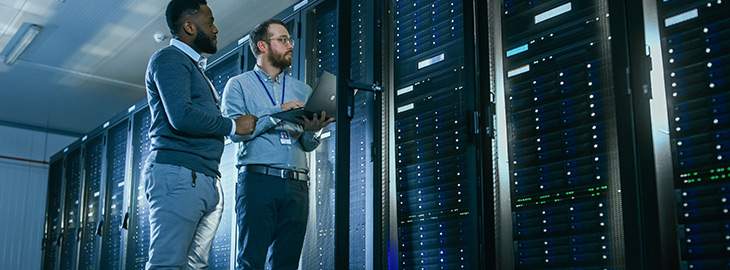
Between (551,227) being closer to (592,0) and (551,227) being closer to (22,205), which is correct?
(592,0)

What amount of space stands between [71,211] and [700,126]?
6279mm

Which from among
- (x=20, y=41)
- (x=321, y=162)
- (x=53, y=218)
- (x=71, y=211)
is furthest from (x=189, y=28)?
(x=53, y=218)

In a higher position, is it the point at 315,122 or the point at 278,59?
the point at 278,59

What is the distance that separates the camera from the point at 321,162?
3305mm

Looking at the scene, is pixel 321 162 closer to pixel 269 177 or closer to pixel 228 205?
pixel 269 177

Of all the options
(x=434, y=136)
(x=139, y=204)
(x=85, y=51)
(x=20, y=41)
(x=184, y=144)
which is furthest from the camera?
(x=85, y=51)

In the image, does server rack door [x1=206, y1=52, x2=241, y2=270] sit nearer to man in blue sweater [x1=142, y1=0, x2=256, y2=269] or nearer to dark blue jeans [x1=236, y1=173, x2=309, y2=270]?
dark blue jeans [x1=236, y1=173, x2=309, y2=270]

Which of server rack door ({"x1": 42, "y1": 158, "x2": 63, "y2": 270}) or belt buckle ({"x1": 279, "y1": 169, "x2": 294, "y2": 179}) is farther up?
server rack door ({"x1": 42, "y1": 158, "x2": 63, "y2": 270})

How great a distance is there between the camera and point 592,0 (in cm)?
227

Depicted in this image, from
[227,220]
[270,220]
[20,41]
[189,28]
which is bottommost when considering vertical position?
[270,220]

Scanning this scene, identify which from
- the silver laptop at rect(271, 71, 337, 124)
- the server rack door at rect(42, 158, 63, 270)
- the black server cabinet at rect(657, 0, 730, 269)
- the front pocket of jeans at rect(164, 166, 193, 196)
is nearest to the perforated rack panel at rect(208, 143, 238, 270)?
the silver laptop at rect(271, 71, 337, 124)

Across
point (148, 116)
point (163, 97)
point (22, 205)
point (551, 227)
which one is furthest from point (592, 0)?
point (22, 205)

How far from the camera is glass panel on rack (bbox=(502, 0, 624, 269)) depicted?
215cm

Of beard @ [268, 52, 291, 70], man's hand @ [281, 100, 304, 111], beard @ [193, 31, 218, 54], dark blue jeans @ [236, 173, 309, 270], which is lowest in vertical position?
dark blue jeans @ [236, 173, 309, 270]
